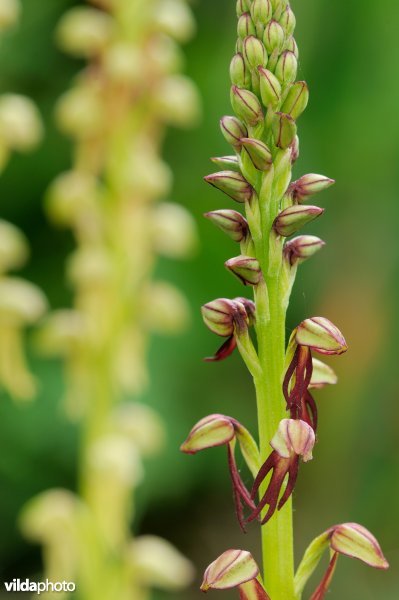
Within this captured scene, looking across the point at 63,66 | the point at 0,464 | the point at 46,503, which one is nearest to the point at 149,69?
the point at 46,503

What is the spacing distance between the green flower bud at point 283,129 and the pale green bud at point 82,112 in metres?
1.39

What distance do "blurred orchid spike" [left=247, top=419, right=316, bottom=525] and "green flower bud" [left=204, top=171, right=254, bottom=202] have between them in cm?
19

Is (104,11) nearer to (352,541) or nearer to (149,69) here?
(149,69)

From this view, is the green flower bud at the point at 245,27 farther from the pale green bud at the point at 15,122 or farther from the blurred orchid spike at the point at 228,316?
the pale green bud at the point at 15,122

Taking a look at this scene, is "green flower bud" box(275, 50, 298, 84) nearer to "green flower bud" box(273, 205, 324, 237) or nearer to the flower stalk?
the flower stalk

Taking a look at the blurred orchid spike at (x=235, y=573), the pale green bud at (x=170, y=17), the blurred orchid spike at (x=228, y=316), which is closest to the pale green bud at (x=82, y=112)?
the pale green bud at (x=170, y=17)

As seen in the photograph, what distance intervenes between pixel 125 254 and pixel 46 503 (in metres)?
0.56

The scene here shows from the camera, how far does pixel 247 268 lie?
0.80 m

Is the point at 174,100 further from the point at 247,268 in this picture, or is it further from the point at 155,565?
the point at 247,268

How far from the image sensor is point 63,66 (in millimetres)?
4375

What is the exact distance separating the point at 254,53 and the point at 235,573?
441 mm

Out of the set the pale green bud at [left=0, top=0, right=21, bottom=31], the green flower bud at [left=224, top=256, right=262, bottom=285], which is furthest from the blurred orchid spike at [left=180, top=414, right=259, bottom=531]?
the pale green bud at [left=0, top=0, right=21, bottom=31]

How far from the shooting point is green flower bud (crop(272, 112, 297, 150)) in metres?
0.83

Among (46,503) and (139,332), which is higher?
(139,332)
